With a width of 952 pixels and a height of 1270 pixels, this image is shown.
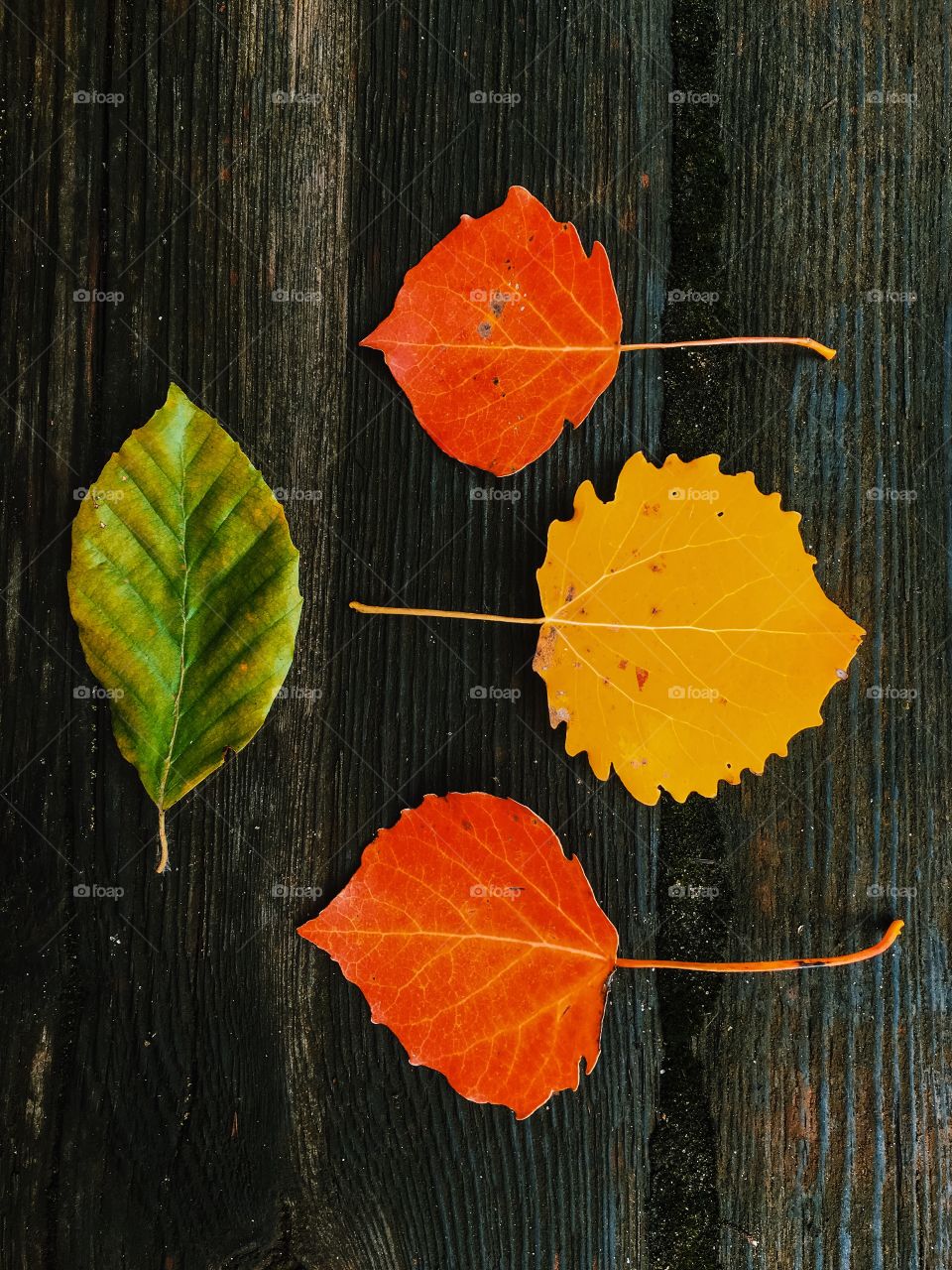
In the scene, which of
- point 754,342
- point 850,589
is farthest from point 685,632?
point 754,342

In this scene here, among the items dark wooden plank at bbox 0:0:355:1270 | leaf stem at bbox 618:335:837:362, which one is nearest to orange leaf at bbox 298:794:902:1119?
dark wooden plank at bbox 0:0:355:1270

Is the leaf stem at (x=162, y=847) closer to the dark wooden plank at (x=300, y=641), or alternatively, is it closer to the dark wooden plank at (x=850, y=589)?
the dark wooden plank at (x=300, y=641)

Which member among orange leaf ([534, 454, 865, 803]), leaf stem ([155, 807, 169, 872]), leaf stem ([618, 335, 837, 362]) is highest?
leaf stem ([618, 335, 837, 362])

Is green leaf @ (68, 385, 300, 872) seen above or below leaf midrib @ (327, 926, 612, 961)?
above

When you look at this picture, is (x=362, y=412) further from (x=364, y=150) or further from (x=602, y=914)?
(x=602, y=914)

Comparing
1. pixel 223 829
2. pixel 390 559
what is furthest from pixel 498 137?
pixel 223 829

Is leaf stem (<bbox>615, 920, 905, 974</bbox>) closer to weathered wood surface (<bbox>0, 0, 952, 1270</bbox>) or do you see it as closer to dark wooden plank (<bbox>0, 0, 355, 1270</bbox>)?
weathered wood surface (<bbox>0, 0, 952, 1270</bbox>)

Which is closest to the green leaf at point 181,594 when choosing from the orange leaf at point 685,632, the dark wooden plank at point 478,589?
the dark wooden plank at point 478,589
